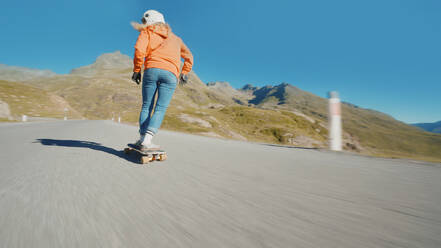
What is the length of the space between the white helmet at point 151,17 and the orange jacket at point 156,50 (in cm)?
12

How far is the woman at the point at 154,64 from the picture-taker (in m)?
2.53

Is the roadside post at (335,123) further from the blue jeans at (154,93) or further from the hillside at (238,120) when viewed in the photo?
the hillside at (238,120)

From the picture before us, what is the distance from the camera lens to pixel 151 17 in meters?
2.67

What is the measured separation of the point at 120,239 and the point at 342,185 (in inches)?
66.5

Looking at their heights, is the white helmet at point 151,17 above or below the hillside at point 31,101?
below

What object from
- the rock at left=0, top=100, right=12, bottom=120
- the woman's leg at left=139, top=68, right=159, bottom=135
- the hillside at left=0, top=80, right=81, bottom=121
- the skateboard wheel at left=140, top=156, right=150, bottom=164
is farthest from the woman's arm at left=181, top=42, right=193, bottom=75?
the hillside at left=0, top=80, right=81, bottom=121

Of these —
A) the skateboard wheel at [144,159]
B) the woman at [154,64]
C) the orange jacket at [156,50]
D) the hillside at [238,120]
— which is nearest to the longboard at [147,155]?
the skateboard wheel at [144,159]

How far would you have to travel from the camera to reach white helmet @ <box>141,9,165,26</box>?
2.65 metres

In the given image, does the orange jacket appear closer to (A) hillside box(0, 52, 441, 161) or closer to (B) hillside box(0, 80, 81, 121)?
(A) hillside box(0, 52, 441, 161)

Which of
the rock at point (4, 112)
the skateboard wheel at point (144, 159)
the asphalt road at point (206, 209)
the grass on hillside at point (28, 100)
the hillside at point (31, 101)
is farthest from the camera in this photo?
the hillside at point (31, 101)

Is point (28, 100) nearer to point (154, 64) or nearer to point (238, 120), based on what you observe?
point (238, 120)

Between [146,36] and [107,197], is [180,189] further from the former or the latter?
[146,36]

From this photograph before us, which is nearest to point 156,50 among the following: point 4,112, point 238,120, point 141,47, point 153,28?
point 141,47

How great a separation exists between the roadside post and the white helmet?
4.05 m
